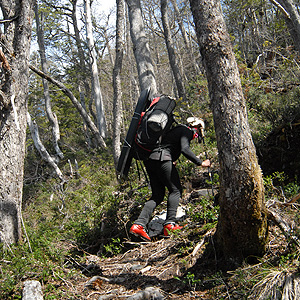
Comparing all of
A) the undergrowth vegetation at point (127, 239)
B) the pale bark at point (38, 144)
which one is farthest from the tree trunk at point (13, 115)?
the pale bark at point (38, 144)

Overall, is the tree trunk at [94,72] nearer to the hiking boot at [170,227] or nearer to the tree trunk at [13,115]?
the tree trunk at [13,115]

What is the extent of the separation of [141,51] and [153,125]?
3.86 metres

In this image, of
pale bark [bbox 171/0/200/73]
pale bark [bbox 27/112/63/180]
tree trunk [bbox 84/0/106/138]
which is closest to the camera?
pale bark [bbox 27/112/63/180]

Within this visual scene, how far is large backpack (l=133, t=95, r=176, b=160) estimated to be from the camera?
13.0 feet

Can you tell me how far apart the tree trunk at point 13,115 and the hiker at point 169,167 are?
1927mm

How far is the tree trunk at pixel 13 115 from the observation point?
456 centimetres

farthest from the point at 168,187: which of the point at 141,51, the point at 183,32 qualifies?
the point at 183,32

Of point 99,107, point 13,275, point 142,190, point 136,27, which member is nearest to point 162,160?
point 142,190

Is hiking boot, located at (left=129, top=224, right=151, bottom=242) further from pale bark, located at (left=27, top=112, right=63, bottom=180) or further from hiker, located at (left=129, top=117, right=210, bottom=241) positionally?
pale bark, located at (left=27, top=112, right=63, bottom=180)

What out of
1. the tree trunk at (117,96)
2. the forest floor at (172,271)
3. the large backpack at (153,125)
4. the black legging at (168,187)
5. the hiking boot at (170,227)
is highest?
the tree trunk at (117,96)

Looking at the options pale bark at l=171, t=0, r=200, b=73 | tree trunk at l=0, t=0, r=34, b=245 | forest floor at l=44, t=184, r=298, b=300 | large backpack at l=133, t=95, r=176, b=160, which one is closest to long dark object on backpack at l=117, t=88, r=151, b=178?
large backpack at l=133, t=95, r=176, b=160

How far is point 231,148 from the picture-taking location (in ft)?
9.12

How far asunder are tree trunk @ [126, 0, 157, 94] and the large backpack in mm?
2515

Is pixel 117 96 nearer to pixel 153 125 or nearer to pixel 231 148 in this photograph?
pixel 153 125
